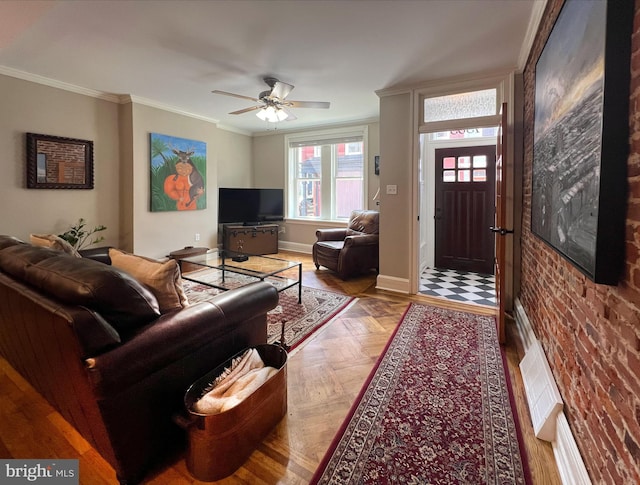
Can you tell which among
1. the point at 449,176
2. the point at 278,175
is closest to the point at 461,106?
the point at 449,176

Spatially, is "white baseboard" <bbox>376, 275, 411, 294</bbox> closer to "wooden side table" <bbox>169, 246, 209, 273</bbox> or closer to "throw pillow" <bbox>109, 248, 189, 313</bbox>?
"wooden side table" <bbox>169, 246, 209, 273</bbox>

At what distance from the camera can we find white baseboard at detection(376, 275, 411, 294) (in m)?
3.86

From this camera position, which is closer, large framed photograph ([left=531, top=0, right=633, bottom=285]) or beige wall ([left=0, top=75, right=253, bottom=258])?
large framed photograph ([left=531, top=0, right=633, bottom=285])

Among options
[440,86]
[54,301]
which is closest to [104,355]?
[54,301]

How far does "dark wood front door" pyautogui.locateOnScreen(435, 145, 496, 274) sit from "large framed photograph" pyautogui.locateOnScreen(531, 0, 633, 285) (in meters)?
3.18

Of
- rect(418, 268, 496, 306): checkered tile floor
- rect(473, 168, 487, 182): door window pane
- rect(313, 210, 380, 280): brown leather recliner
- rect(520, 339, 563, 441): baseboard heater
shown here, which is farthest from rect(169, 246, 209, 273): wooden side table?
rect(473, 168, 487, 182): door window pane

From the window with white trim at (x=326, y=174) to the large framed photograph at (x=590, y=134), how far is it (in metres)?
4.13

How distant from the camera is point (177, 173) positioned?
16.1ft

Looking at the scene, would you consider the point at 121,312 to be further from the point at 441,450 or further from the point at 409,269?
the point at 409,269

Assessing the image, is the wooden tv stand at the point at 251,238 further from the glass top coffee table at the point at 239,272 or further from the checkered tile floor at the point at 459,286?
the checkered tile floor at the point at 459,286

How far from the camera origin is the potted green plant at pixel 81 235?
3.88 m

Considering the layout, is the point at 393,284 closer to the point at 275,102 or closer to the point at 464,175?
the point at 464,175

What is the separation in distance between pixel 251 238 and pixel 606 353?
5.41m

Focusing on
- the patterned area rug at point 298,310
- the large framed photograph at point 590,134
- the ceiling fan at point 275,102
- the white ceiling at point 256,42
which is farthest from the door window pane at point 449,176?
the large framed photograph at point 590,134
